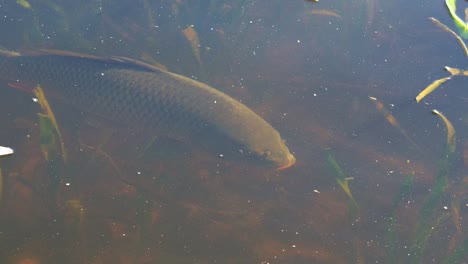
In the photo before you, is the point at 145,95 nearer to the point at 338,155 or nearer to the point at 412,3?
the point at 338,155

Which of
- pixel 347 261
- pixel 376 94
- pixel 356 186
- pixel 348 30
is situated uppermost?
pixel 348 30

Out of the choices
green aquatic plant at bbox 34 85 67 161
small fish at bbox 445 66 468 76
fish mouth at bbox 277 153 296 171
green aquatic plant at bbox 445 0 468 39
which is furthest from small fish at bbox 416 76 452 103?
green aquatic plant at bbox 34 85 67 161

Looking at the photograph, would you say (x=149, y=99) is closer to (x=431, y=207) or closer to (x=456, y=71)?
(x=431, y=207)

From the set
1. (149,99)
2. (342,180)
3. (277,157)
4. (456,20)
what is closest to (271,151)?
(277,157)

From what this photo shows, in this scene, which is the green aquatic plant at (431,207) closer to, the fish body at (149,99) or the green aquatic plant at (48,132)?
the fish body at (149,99)

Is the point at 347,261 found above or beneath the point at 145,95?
beneath

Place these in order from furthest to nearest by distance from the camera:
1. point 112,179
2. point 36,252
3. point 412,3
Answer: point 412,3, point 112,179, point 36,252

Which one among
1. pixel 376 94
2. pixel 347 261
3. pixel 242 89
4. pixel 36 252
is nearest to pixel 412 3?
pixel 376 94

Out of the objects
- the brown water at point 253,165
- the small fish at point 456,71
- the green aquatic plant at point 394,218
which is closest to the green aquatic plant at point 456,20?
the small fish at point 456,71

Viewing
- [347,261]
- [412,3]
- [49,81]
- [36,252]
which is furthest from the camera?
[412,3]
